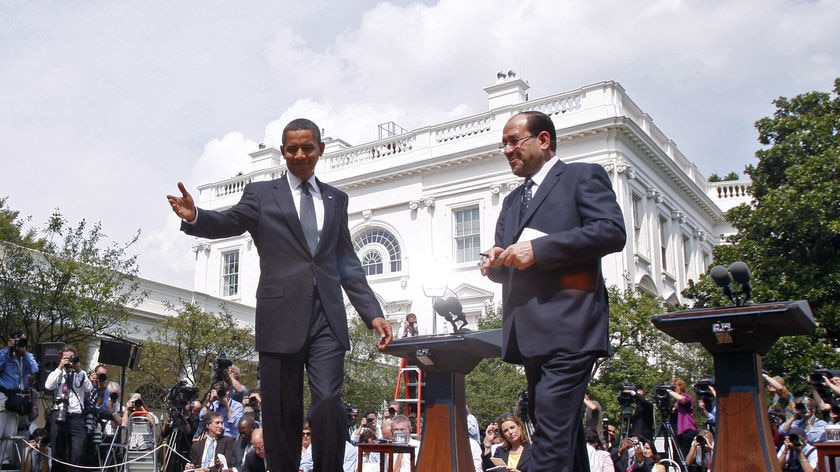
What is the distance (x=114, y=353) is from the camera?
11992 millimetres

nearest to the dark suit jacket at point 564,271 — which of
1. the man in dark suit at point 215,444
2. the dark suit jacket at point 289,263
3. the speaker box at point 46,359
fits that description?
the dark suit jacket at point 289,263

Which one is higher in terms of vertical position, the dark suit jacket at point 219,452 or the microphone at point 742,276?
the microphone at point 742,276

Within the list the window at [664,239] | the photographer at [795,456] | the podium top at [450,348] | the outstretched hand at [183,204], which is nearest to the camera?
the outstretched hand at [183,204]

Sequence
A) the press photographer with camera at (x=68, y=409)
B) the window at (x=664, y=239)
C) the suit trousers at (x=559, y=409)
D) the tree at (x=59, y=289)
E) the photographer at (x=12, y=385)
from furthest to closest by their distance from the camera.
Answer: the window at (x=664, y=239), the tree at (x=59, y=289), the press photographer with camera at (x=68, y=409), the photographer at (x=12, y=385), the suit trousers at (x=559, y=409)

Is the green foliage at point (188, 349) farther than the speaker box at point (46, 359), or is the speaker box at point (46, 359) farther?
the green foliage at point (188, 349)

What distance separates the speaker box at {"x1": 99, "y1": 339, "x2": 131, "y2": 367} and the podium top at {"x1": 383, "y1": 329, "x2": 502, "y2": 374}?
726cm

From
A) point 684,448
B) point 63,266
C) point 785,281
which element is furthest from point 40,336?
point 785,281

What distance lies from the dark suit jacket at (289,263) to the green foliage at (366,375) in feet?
63.5

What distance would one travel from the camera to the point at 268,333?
3.84 metres

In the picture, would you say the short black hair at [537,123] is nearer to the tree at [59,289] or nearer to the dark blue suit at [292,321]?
the dark blue suit at [292,321]

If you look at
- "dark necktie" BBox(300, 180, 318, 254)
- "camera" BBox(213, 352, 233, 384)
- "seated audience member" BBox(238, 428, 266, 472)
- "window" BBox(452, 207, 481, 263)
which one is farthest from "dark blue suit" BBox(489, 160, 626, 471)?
"window" BBox(452, 207, 481, 263)

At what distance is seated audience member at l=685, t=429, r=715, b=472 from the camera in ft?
30.2

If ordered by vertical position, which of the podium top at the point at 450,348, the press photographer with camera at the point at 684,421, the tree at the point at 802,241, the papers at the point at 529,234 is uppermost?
the tree at the point at 802,241

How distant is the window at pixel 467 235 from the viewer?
2989 centimetres
